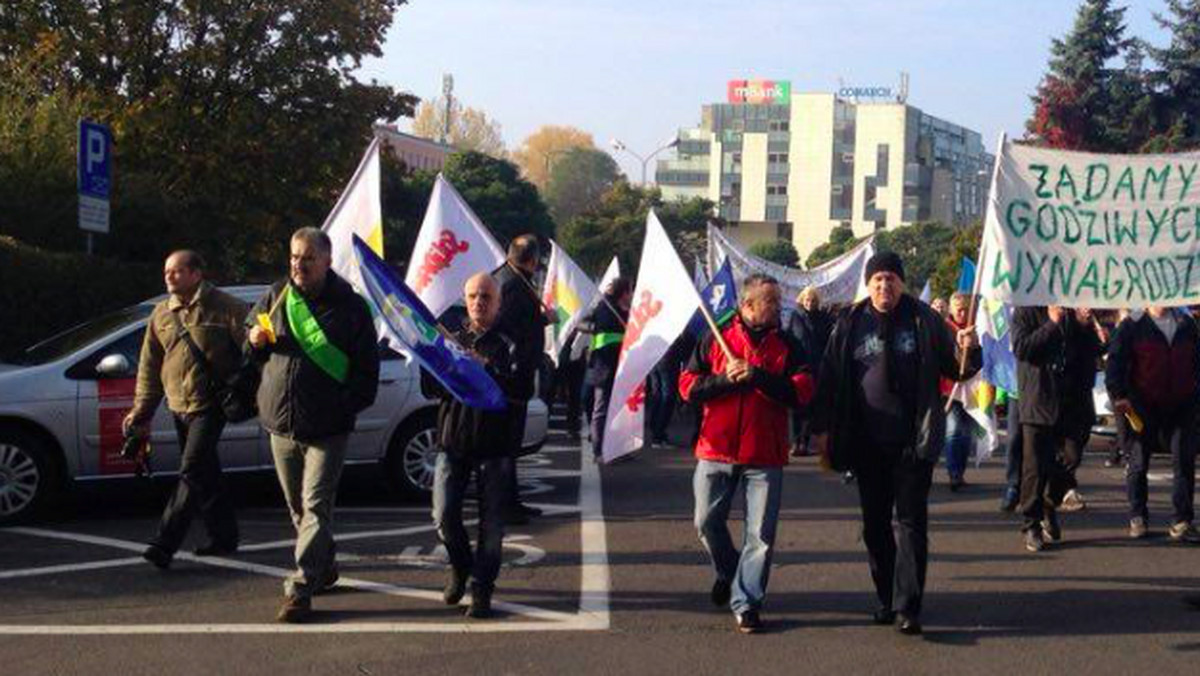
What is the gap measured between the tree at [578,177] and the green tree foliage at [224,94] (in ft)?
312

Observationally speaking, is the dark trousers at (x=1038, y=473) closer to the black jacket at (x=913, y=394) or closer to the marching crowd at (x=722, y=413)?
the marching crowd at (x=722, y=413)

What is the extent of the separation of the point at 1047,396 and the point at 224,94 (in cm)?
1920

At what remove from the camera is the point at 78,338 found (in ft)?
35.7

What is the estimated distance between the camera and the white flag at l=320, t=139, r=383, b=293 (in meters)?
9.40

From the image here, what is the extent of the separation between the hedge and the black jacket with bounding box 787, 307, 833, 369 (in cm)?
726

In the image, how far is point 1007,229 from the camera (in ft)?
27.0

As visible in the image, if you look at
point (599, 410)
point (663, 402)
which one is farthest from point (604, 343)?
point (663, 402)

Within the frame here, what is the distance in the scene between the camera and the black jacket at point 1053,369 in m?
9.91

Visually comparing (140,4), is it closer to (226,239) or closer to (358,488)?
(226,239)

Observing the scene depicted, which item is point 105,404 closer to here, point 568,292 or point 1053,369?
point 568,292

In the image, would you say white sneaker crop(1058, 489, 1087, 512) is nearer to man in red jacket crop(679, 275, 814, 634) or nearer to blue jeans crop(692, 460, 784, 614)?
blue jeans crop(692, 460, 784, 614)

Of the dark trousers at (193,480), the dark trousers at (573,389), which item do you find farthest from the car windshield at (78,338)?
the dark trousers at (573,389)

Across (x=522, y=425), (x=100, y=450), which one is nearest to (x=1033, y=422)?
(x=522, y=425)

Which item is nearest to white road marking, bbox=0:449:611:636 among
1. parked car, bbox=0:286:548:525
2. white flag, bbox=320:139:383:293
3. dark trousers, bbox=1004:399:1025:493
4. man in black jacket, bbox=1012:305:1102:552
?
parked car, bbox=0:286:548:525
